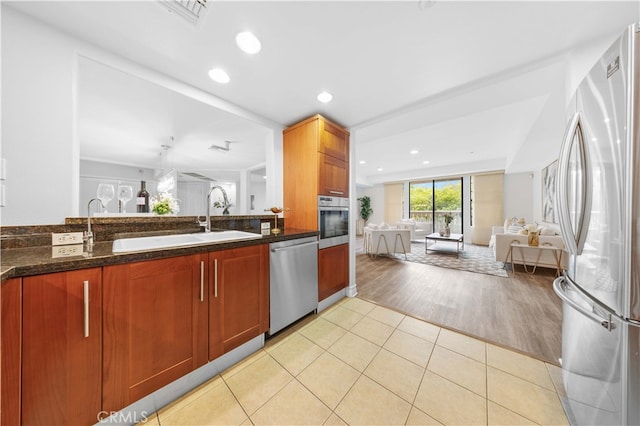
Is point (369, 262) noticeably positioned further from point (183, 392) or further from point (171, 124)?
→ point (171, 124)

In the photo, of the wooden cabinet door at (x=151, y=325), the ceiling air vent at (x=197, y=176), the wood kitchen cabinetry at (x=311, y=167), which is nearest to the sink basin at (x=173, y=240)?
the wooden cabinet door at (x=151, y=325)

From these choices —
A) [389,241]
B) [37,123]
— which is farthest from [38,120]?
[389,241]

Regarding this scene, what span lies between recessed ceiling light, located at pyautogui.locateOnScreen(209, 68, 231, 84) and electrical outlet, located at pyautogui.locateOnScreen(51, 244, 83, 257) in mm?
1567

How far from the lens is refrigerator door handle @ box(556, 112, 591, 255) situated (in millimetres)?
942

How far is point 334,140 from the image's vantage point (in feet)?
7.95

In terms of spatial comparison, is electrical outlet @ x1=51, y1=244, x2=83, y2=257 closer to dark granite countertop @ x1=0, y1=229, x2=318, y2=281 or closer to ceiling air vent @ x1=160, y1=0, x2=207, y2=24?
dark granite countertop @ x1=0, y1=229, x2=318, y2=281

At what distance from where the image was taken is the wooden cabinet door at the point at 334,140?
89.3 inches

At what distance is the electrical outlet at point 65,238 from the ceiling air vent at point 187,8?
1.44m

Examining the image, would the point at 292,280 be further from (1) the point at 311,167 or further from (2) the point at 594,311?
(2) the point at 594,311

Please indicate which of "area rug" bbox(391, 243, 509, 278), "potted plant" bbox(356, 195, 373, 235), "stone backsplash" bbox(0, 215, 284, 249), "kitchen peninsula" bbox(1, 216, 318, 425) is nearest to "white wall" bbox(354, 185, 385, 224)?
"potted plant" bbox(356, 195, 373, 235)

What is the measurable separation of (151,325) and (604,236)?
218cm

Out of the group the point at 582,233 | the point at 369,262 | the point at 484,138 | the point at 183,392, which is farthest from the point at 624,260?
the point at 484,138

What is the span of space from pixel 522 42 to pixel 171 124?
3639 mm

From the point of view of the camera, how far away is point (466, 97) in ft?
6.39
